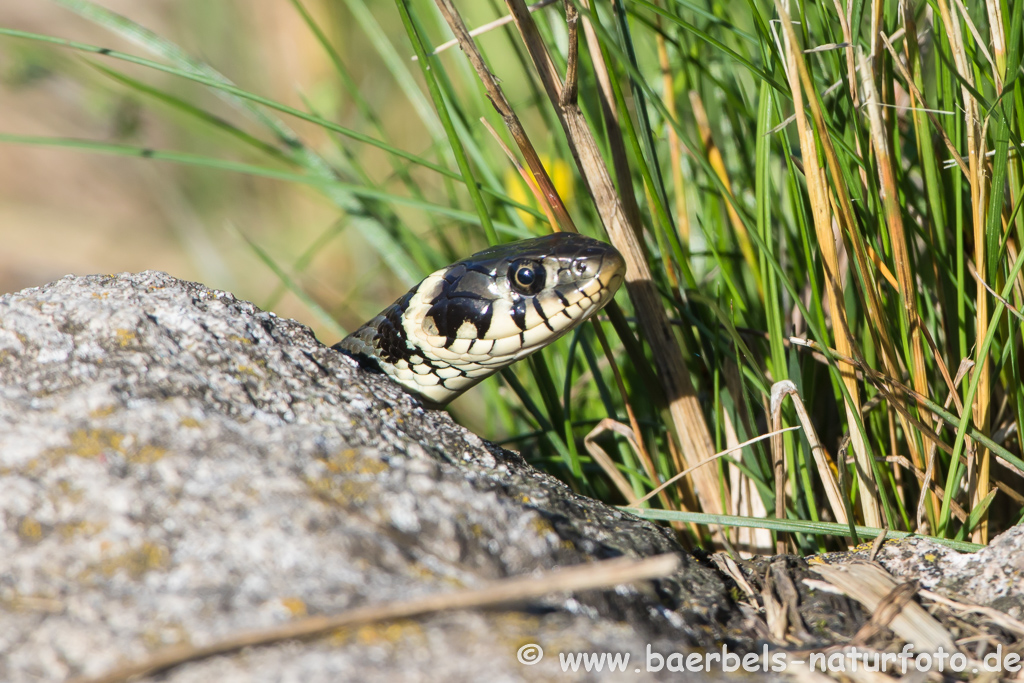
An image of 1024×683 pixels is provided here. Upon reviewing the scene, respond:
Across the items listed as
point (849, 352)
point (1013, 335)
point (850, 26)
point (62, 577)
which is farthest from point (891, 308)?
point (62, 577)

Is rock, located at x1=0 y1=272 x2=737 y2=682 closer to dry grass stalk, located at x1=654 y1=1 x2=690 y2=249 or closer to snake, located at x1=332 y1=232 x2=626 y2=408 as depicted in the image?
snake, located at x1=332 y1=232 x2=626 y2=408

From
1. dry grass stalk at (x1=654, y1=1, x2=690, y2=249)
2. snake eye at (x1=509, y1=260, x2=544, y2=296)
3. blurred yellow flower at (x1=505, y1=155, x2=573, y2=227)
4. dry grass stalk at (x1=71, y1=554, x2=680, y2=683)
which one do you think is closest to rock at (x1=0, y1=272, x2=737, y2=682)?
dry grass stalk at (x1=71, y1=554, x2=680, y2=683)

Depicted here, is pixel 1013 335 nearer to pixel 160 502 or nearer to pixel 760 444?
pixel 760 444

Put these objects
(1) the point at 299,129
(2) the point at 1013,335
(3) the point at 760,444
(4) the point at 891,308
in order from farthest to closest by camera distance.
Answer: (1) the point at 299,129, (3) the point at 760,444, (4) the point at 891,308, (2) the point at 1013,335

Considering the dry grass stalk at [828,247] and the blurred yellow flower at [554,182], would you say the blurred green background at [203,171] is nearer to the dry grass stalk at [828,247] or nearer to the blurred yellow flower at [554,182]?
the blurred yellow flower at [554,182]

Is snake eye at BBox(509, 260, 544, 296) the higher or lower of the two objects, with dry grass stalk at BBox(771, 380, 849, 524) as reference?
higher

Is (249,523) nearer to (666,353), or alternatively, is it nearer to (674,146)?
(666,353)

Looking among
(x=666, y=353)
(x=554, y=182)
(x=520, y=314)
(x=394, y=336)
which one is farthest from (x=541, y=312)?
(x=554, y=182)
